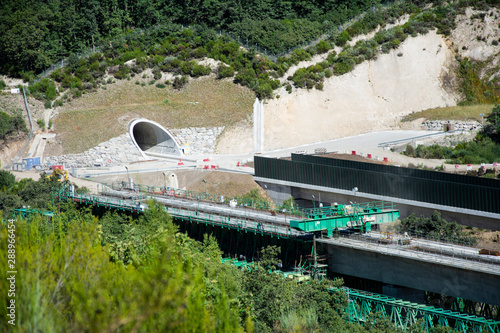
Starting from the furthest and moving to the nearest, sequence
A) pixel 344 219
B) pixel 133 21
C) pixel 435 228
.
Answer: pixel 133 21
pixel 435 228
pixel 344 219

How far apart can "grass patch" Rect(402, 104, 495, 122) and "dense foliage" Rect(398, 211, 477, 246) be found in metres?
34.2

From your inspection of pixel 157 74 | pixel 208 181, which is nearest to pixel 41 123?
pixel 157 74

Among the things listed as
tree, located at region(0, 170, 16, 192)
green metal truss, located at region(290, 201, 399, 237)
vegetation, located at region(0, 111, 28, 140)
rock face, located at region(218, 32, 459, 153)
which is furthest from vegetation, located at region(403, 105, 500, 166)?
vegetation, located at region(0, 111, 28, 140)

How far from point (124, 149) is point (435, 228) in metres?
36.0

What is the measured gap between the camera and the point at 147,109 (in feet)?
218

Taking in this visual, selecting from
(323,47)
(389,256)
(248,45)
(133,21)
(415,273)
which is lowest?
(415,273)

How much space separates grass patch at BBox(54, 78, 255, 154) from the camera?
208ft

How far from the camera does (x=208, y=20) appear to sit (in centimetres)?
8456

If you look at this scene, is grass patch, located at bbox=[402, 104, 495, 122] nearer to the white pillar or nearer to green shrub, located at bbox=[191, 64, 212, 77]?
the white pillar

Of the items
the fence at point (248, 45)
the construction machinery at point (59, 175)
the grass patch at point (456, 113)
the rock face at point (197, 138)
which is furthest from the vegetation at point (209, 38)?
the construction machinery at point (59, 175)

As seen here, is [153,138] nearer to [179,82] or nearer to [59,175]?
[179,82]

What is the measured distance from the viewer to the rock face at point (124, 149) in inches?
2383

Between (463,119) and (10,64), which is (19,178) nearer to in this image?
(10,64)

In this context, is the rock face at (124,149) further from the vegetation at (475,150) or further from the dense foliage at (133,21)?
the vegetation at (475,150)
